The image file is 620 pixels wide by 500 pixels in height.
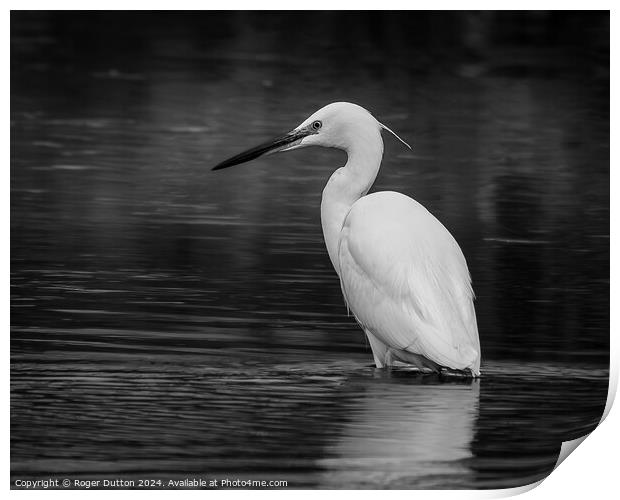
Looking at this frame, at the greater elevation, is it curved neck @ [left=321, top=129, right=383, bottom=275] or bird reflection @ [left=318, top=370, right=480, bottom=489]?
curved neck @ [left=321, top=129, right=383, bottom=275]

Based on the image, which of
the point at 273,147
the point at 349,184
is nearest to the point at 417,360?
the point at 349,184

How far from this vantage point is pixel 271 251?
179 inches

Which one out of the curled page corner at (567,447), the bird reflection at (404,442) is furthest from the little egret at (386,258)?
the curled page corner at (567,447)

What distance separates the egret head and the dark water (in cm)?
7

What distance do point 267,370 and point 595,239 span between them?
2.56 ft

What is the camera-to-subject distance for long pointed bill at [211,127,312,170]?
167 inches

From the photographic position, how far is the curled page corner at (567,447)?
3596mm

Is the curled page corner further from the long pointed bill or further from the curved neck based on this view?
the long pointed bill

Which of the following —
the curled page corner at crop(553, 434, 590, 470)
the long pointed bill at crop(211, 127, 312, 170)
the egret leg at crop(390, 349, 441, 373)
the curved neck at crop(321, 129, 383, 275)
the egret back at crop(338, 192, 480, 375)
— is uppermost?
the long pointed bill at crop(211, 127, 312, 170)

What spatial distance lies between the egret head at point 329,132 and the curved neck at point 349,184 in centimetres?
1

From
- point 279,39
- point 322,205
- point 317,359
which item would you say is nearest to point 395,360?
point 317,359

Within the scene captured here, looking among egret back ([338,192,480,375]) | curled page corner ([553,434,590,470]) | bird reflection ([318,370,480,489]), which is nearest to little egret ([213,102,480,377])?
egret back ([338,192,480,375])

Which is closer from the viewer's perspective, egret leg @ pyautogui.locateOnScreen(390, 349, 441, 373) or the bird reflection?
the bird reflection

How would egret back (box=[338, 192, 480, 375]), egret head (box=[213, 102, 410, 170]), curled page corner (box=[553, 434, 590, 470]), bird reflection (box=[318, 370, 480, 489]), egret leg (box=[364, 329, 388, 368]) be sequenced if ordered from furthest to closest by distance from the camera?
1. egret head (box=[213, 102, 410, 170])
2. egret leg (box=[364, 329, 388, 368])
3. egret back (box=[338, 192, 480, 375])
4. curled page corner (box=[553, 434, 590, 470])
5. bird reflection (box=[318, 370, 480, 489])
